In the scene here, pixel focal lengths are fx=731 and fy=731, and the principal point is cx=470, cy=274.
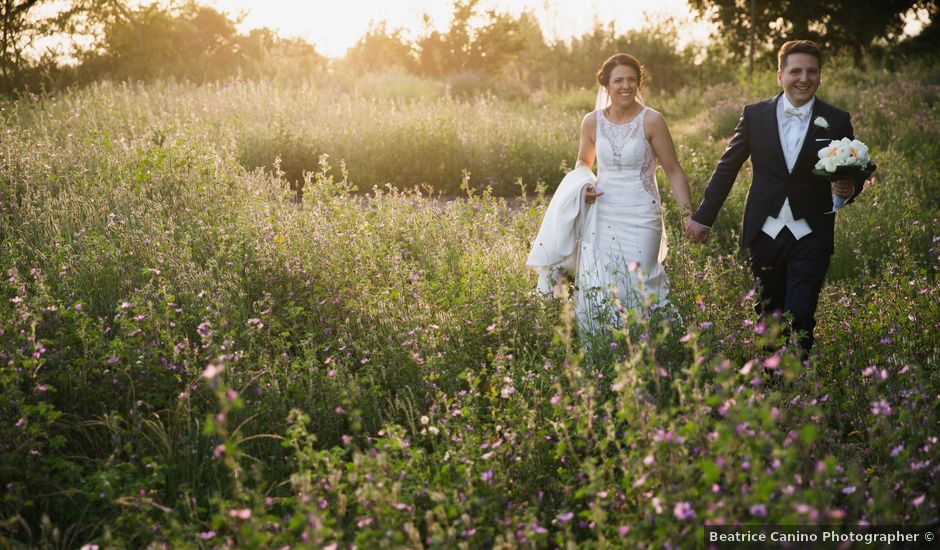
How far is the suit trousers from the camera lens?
14.3ft

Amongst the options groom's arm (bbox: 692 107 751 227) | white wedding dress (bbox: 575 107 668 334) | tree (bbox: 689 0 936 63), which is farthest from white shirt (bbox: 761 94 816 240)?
tree (bbox: 689 0 936 63)

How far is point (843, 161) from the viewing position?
399 centimetres

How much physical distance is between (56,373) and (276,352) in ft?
3.62

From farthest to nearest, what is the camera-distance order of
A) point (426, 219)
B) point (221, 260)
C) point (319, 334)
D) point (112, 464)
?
point (426, 219)
point (221, 260)
point (319, 334)
point (112, 464)

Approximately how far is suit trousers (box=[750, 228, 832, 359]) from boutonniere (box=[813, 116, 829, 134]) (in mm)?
615

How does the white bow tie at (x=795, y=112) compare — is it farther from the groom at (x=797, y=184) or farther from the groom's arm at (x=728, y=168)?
the groom's arm at (x=728, y=168)

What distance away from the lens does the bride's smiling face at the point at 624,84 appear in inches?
199

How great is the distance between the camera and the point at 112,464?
3148mm

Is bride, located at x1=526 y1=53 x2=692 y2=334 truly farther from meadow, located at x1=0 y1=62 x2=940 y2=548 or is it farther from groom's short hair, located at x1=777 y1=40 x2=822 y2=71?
groom's short hair, located at x1=777 y1=40 x2=822 y2=71

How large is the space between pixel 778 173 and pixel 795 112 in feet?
1.23

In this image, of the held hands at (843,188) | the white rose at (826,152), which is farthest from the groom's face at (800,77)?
the held hands at (843,188)

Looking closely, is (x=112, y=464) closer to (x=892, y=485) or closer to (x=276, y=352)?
(x=276, y=352)

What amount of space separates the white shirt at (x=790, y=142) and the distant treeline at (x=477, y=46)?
56.7ft

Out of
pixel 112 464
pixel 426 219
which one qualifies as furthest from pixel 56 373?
pixel 426 219
